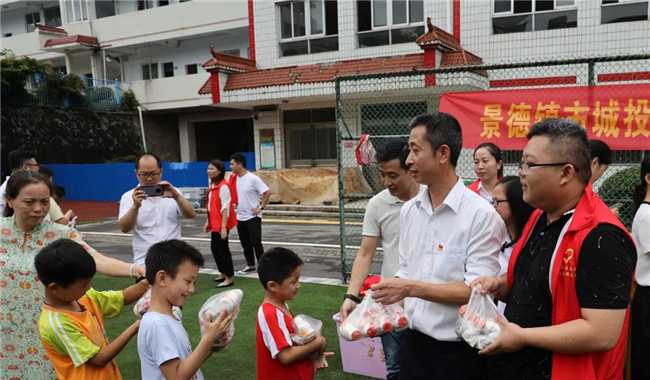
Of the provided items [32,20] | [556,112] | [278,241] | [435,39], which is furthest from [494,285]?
[32,20]

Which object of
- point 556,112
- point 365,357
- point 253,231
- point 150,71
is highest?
point 150,71

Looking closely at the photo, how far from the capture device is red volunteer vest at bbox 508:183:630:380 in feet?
5.23

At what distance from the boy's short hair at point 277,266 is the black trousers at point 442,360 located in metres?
0.74

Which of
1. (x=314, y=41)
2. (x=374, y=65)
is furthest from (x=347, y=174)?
(x=314, y=41)

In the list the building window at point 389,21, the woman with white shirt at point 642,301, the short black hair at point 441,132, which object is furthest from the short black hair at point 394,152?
the building window at point 389,21

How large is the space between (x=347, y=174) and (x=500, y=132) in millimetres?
7802

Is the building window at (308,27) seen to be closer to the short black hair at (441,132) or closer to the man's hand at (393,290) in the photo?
the short black hair at (441,132)

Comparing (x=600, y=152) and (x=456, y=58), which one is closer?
(x=600, y=152)

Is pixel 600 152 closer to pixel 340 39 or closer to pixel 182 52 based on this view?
pixel 340 39

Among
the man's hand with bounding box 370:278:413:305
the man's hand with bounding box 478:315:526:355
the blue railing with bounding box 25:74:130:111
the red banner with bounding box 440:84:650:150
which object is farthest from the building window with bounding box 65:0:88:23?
the man's hand with bounding box 478:315:526:355

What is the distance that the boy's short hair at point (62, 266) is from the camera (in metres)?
2.19

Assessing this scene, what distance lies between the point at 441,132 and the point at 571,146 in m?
0.58

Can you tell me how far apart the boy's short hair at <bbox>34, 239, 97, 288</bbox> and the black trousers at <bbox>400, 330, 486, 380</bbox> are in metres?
1.56

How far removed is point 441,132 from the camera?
2.14m
